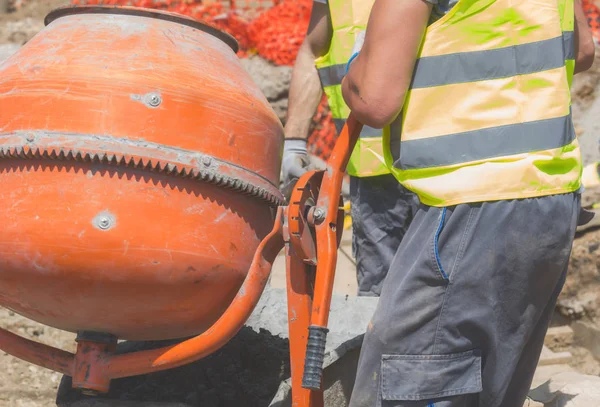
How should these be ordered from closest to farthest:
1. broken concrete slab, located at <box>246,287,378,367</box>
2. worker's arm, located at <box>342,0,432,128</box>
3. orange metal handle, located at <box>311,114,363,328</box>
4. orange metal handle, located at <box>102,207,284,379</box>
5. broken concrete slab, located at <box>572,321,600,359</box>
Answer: worker's arm, located at <box>342,0,432,128</box>, orange metal handle, located at <box>311,114,363,328</box>, orange metal handle, located at <box>102,207,284,379</box>, broken concrete slab, located at <box>246,287,378,367</box>, broken concrete slab, located at <box>572,321,600,359</box>

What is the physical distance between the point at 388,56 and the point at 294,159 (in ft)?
4.22

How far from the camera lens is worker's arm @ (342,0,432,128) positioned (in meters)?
1.83

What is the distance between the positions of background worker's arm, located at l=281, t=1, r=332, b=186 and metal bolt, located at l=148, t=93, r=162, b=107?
1013 mm

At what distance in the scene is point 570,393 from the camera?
2717 mm

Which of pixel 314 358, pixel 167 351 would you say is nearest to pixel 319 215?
pixel 314 358

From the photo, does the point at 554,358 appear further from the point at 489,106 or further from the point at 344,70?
the point at 489,106

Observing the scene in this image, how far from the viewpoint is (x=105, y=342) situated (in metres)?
2.29

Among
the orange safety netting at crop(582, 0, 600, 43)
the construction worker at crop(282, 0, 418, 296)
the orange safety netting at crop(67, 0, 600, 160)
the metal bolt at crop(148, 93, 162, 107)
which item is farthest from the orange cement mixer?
the orange safety netting at crop(582, 0, 600, 43)

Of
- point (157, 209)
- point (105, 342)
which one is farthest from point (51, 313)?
point (157, 209)

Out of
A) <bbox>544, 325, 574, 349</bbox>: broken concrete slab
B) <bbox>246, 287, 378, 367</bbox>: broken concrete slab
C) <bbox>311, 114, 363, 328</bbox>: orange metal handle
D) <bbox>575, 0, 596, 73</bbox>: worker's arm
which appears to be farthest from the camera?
<bbox>544, 325, 574, 349</bbox>: broken concrete slab

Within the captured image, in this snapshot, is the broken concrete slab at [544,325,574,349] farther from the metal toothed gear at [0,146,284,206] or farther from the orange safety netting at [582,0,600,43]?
the orange safety netting at [582,0,600,43]

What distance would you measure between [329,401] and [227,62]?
114 cm

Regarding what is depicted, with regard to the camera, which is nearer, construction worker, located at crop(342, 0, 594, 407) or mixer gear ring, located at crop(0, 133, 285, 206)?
construction worker, located at crop(342, 0, 594, 407)

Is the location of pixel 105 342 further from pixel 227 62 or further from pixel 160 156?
pixel 227 62
